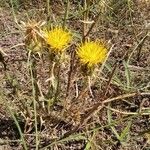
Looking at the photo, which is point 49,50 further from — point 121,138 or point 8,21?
point 8,21

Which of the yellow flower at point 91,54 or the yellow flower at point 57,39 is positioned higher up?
the yellow flower at point 57,39

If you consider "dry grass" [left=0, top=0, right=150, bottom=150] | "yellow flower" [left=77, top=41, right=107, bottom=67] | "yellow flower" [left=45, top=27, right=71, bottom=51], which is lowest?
"dry grass" [left=0, top=0, right=150, bottom=150]

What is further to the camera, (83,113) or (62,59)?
(83,113)

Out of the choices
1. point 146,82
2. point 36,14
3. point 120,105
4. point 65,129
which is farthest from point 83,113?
point 36,14

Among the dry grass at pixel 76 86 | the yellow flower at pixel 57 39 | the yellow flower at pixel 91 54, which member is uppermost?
the yellow flower at pixel 57 39

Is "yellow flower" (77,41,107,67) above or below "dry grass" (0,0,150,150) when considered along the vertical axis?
above

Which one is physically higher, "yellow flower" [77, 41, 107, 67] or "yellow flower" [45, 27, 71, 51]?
"yellow flower" [45, 27, 71, 51]

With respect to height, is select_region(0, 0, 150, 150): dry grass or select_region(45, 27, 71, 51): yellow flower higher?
select_region(45, 27, 71, 51): yellow flower

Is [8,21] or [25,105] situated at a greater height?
[8,21]

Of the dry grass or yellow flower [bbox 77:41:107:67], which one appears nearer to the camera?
yellow flower [bbox 77:41:107:67]

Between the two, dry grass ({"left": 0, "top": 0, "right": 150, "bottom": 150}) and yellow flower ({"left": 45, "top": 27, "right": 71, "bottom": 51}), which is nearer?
yellow flower ({"left": 45, "top": 27, "right": 71, "bottom": 51})

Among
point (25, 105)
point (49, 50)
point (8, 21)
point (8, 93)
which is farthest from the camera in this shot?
point (8, 21)
